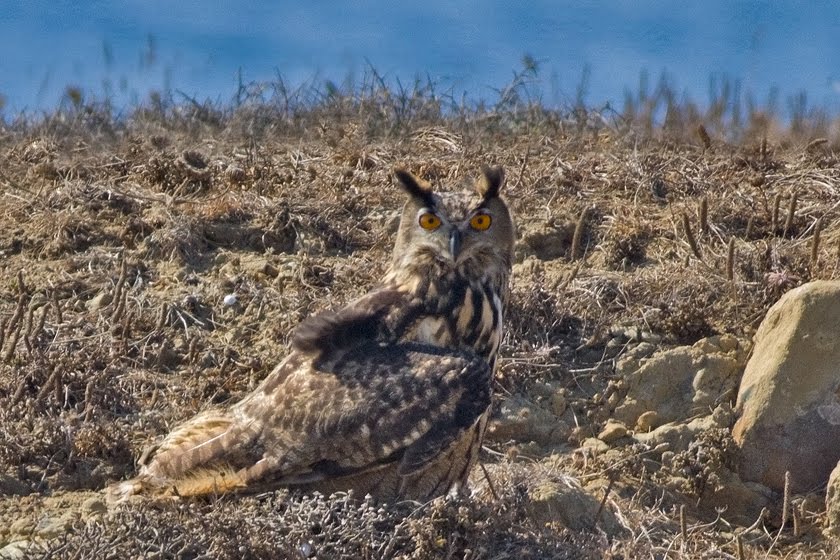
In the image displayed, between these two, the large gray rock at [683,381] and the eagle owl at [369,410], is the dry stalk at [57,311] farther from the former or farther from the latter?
the large gray rock at [683,381]

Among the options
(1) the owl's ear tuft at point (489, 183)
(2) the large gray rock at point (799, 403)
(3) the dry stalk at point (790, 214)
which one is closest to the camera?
(1) the owl's ear tuft at point (489, 183)

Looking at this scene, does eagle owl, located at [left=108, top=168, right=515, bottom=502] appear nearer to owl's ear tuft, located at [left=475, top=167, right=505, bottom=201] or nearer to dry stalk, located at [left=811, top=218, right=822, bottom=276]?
owl's ear tuft, located at [left=475, top=167, right=505, bottom=201]

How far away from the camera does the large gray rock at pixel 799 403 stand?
5.79 metres

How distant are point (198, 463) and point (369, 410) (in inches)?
26.6

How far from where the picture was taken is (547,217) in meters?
7.37

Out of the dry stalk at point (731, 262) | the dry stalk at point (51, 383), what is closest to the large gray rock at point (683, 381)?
the dry stalk at point (731, 262)

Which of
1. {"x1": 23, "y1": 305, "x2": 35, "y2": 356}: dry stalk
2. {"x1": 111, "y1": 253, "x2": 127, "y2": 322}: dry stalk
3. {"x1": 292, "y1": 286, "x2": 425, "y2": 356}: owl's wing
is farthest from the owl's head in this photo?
{"x1": 23, "y1": 305, "x2": 35, "y2": 356}: dry stalk

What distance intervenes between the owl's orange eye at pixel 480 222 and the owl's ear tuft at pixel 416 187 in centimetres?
20

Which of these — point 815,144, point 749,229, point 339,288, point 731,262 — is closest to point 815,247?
point 731,262

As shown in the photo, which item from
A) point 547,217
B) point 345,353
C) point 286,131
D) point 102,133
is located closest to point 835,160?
point 547,217

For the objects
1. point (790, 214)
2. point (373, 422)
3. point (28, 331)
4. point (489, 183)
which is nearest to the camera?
point (373, 422)

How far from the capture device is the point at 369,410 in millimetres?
4664

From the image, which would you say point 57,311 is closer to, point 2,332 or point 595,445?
point 2,332

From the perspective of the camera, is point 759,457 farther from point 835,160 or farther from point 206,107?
point 206,107
